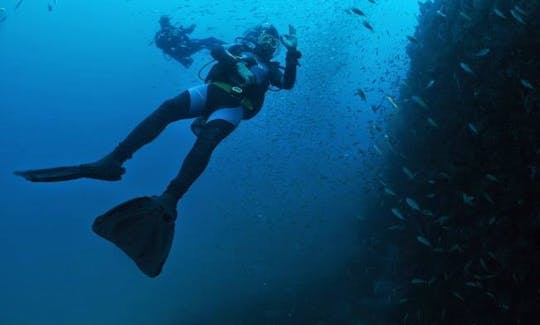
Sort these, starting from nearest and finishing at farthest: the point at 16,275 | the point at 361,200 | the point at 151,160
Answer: the point at 361,200
the point at 16,275
the point at 151,160

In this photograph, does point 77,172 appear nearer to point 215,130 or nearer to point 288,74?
point 215,130

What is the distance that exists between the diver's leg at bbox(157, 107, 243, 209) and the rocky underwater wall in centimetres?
269

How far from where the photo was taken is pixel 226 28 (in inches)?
2024

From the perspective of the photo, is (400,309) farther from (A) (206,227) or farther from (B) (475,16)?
(A) (206,227)

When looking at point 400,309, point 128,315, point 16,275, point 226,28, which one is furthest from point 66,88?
point 400,309

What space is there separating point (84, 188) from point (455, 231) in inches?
1358

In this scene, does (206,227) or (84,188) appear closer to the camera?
(206,227)

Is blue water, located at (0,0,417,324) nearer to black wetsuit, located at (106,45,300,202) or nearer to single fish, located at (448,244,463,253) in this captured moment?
single fish, located at (448,244,463,253)

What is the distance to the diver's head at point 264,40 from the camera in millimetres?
6270

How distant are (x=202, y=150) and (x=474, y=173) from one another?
483 centimetres

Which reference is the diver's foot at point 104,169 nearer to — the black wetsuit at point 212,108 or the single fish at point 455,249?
the black wetsuit at point 212,108

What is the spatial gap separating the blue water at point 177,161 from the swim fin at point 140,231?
21.3 feet

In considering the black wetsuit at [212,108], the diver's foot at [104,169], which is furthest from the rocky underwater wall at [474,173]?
the diver's foot at [104,169]

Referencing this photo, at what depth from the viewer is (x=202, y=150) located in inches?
210
